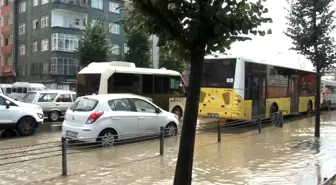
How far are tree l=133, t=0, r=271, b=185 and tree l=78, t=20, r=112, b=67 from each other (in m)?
33.5

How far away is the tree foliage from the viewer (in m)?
13.5

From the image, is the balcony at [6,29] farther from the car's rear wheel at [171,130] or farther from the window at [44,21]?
the car's rear wheel at [171,130]

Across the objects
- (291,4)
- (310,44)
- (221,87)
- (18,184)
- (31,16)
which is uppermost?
(31,16)

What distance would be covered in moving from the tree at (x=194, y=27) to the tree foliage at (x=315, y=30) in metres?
9.55

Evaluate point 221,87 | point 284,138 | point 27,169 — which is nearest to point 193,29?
point 27,169

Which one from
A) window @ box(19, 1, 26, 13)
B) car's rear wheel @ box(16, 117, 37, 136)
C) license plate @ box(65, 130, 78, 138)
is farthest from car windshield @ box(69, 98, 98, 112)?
window @ box(19, 1, 26, 13)

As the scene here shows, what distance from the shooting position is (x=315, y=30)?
13578 mm

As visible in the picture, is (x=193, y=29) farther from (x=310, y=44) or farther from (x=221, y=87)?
(x=221, y=87)

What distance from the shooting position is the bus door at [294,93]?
72.9ft

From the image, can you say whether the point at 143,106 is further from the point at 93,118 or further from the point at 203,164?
the point at 203,164

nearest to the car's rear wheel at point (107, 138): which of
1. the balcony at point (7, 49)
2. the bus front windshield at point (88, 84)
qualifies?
the bus front windshield at point (88, 84)

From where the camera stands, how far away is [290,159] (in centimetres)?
1045

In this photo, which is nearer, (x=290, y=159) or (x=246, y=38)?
(x=246, y=38)

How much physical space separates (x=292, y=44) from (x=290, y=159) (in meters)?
5.30
